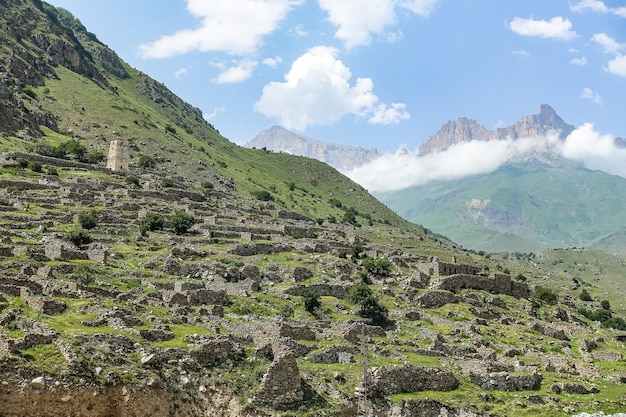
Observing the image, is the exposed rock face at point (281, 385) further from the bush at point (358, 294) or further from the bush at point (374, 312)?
the bush at point (358, 294)

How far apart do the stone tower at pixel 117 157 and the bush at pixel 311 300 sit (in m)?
64.5

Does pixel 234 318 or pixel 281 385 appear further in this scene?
pixel 234 318

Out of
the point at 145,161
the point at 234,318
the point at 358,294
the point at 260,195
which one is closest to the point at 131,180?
the point at 145,161

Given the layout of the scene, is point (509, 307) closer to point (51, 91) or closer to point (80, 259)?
point (80, 259)

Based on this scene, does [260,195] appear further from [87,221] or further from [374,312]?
[374,312]

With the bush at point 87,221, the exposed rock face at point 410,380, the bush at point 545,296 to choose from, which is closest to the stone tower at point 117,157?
the bush at point 87,221

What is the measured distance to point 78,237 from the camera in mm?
54250

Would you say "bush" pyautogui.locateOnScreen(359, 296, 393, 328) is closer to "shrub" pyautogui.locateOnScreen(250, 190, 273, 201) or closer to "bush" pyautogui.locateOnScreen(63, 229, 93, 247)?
"bush" pyautogui.locateOnScreen(63, 229, 93, 247)

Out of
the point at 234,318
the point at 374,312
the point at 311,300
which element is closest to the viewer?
the point at 234,318

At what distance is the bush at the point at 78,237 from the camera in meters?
54.0

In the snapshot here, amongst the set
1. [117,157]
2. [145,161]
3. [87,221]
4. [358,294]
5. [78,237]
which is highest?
[145,161]

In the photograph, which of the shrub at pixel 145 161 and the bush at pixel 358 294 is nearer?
the bush at pixel 358 294

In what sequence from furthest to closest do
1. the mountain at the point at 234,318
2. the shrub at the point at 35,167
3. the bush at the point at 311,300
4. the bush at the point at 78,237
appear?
the shrub at the point at 35,167
the bush at the point at 78,237
the bush at the point at 311,300
the mountain at the point at 234,318

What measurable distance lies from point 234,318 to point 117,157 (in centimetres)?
7776
